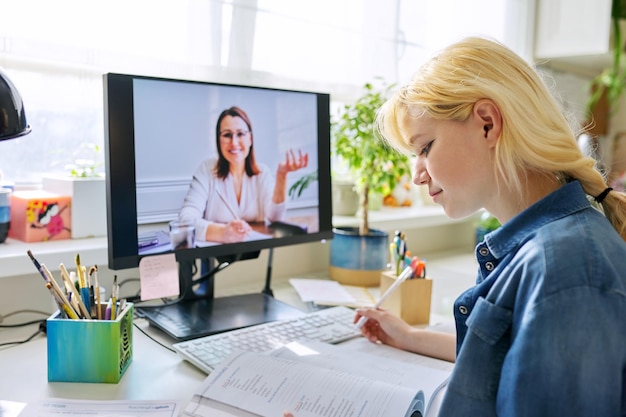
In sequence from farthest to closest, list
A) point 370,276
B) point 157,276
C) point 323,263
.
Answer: point 323,263
point 370,276
point 157,276

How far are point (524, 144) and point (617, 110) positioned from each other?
2685 millimetres

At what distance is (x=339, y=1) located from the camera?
187 cm

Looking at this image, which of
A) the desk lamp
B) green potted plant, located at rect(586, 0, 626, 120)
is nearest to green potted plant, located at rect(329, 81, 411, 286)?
the desk lamp

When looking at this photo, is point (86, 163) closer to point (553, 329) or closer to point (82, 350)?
point (82, 350)

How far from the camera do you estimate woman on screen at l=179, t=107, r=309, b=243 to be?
1168mm

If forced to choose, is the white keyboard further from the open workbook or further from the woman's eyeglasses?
the woman's eyeglasses

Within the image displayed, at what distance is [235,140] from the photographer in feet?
3.99

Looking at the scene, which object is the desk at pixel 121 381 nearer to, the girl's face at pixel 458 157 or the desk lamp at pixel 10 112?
the desk lamp at pixel 10 112

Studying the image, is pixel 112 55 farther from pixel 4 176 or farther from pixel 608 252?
pixel 608 252

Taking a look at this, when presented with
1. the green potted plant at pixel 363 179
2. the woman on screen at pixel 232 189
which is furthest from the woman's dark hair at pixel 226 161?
the green potted plant at pixel 363 179

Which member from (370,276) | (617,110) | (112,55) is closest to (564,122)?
(370,276)

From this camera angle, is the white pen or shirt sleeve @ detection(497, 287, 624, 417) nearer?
shirt sleeve @ detection(497, 287, 624, 417)

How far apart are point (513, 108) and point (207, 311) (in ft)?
2.48

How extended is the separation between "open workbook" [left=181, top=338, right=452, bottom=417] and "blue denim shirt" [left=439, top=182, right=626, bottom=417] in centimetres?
14
